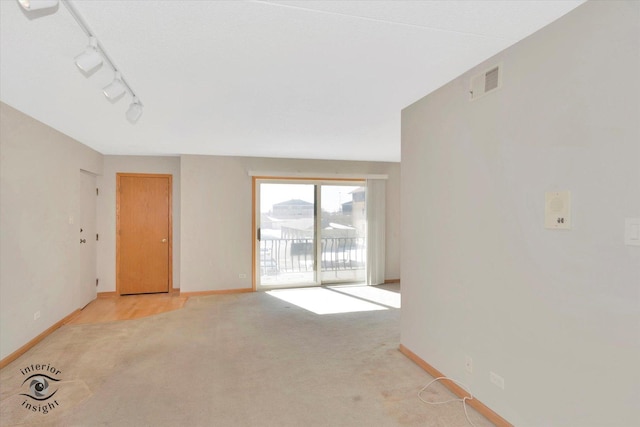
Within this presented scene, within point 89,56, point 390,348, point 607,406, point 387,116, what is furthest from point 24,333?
point 607,406

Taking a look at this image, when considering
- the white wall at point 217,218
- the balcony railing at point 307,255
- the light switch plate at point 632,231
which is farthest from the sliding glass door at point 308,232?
the light switch plate at point 632,231

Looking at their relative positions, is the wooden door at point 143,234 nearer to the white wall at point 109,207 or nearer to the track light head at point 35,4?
the white wall at point 109,207

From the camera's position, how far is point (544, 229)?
186 centimetres

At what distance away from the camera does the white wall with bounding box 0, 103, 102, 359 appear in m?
3.12

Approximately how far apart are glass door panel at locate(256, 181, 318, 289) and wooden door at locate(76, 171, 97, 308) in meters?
2.55

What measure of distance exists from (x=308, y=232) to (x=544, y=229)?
479cm

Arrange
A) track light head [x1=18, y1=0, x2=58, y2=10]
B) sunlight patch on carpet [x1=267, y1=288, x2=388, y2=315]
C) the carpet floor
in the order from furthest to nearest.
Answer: sunlight patch on carpet [x1=267, y1=288, x2=388, y2=315], the carpet floor, track light head [x1=18, y1=0, x2=58, y2=10]

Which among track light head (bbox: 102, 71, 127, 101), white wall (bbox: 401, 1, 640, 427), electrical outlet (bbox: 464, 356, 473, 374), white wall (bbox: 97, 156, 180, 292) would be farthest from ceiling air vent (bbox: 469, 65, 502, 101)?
white wall (bbox: 97, 156, 180, 292)

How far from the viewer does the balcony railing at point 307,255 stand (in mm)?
6246

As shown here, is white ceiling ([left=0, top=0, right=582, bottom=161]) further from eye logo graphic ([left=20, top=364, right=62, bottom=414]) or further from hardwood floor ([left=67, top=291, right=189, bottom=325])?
hardwood floor ([left=67, top=291, right=189, bottom=325])

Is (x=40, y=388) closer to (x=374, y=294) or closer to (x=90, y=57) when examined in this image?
(x=90, y=57)

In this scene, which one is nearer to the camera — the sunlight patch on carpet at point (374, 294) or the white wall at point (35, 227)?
the white wall at point (35, 227)

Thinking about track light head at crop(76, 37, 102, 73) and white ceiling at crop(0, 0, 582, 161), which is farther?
track light head at crop(76, 37, 102, 73)

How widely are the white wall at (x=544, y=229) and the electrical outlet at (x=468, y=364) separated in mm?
46
